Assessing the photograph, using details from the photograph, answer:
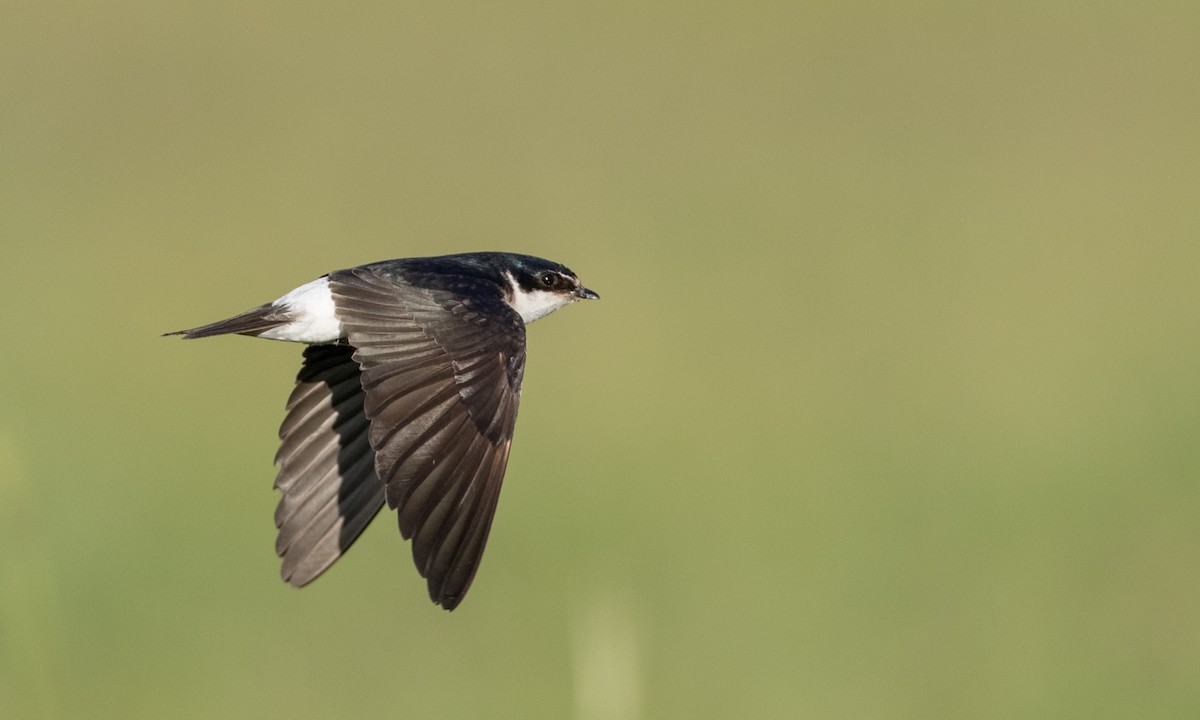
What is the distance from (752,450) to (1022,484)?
4.27ft

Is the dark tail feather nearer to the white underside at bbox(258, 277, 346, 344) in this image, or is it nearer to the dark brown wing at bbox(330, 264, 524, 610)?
the white underside at bbox(258, 277, 346, 344)

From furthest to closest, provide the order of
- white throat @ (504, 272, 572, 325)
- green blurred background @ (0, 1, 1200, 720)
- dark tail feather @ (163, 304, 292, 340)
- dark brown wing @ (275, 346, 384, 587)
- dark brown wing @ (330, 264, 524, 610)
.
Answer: green blurred background @ (0, 1, 1200, 720) < white throat @ (504, 272, 572, 325) < dark brown wing @ (275, 346, 384, 587) < dark tail feather @ (163, 304, 292, 340) < dark brown wing @ (330, 264, 524, 610)

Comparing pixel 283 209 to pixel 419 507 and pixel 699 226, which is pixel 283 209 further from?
pixel 419 507

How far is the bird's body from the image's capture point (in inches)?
156

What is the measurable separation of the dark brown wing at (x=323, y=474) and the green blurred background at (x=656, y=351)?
0.73m

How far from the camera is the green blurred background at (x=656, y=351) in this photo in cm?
618

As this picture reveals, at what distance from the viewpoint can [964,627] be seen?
6383 mm

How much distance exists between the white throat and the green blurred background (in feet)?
2.79

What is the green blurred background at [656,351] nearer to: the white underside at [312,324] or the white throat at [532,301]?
the white throat at [532,301]

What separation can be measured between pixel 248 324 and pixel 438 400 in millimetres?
846

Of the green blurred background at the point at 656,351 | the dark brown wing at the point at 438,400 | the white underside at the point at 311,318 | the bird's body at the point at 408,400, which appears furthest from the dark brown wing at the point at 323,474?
the green blurred background at the point at 656,351

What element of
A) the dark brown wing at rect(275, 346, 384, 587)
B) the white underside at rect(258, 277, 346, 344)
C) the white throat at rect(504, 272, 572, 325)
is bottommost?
the dark brown wing at rect(275, 346, 384, 587)

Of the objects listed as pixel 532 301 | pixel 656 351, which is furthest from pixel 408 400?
pixel 656 351

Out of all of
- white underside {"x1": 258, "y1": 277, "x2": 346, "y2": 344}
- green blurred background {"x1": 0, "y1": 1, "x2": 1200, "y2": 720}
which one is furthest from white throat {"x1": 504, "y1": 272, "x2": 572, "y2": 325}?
green blurred background {"x1": 0, "y1": 1, "x2": 1200, "y2": 720}
